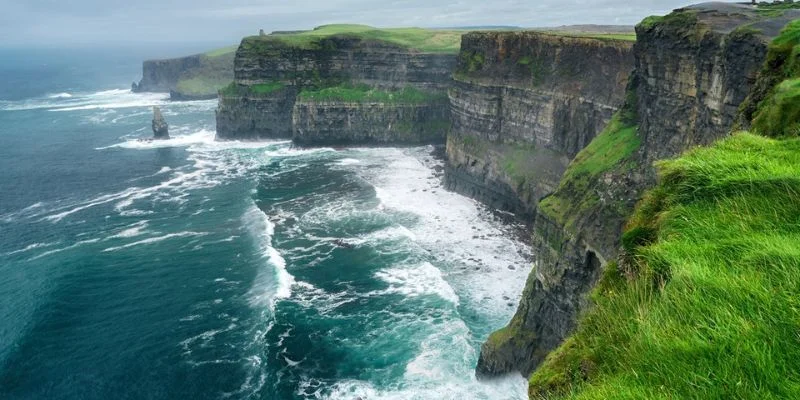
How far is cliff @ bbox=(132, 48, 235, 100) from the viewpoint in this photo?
501 feet

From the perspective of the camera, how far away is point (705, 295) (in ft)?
24.6

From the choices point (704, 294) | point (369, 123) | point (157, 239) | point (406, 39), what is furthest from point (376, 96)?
point (704, 294)

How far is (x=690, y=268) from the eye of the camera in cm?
804

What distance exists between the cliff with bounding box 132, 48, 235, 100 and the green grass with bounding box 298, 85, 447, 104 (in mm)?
73180

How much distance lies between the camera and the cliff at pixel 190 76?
15275 centimetres

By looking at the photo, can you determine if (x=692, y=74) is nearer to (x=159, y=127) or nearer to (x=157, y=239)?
(x=157, y=239)

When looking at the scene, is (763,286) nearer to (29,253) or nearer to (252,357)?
(252,357)

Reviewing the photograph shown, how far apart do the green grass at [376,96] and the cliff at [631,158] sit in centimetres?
5689

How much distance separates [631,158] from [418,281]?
17.8 metres

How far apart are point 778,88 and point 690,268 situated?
394 inches

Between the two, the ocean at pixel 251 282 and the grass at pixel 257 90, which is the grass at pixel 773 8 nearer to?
the ocean at pixel 251 282

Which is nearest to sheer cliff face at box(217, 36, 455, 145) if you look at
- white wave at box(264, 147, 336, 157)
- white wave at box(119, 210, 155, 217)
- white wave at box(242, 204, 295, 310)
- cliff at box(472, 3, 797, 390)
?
white wave at box(264, 147, 336, 157)

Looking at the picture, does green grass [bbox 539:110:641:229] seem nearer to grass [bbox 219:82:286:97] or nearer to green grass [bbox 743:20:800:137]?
green grass [bbox 743:20:800:137]

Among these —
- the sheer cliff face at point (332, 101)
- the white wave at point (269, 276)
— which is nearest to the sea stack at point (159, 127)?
the sheer cliff face at point (332, 101)
